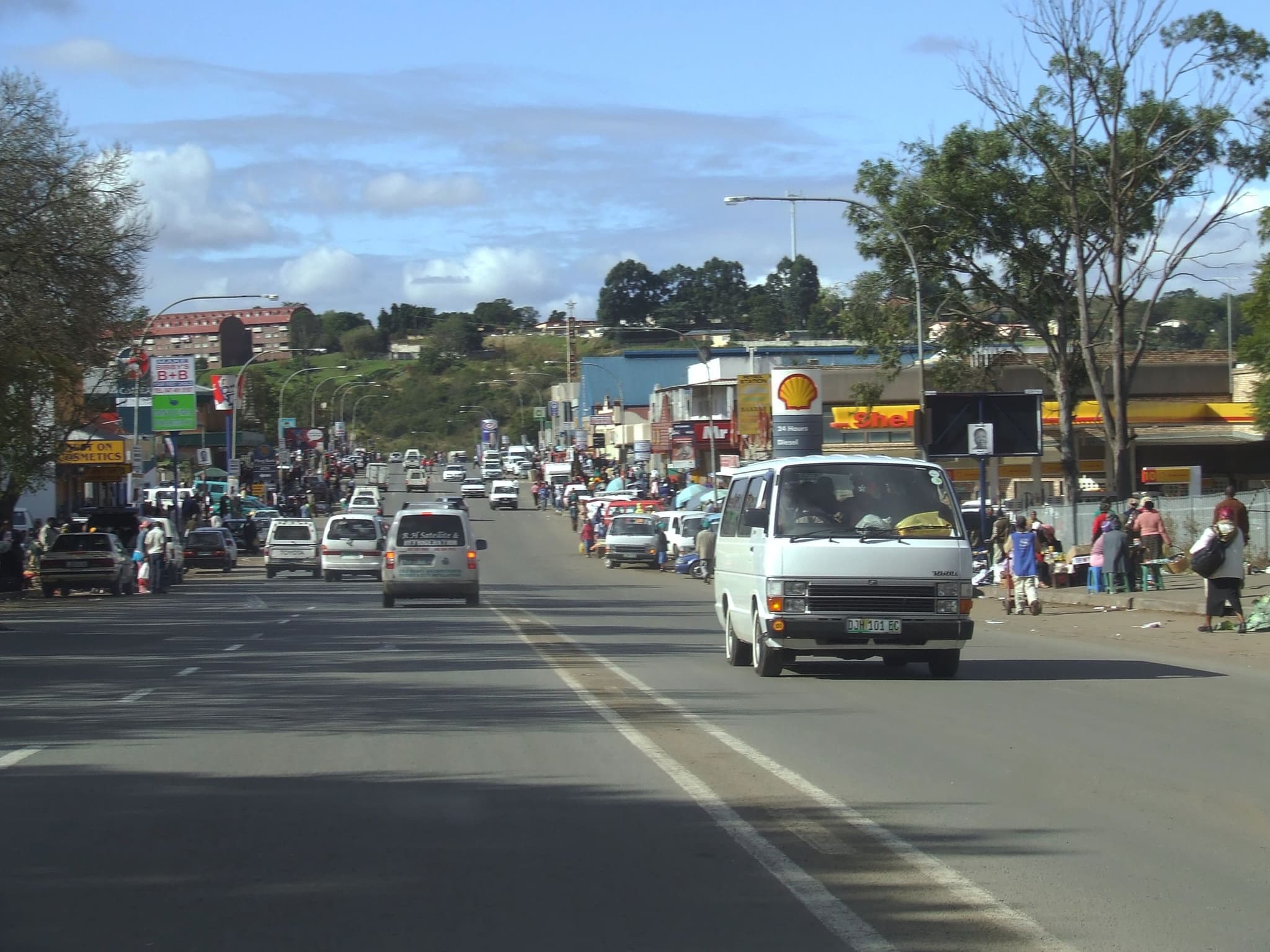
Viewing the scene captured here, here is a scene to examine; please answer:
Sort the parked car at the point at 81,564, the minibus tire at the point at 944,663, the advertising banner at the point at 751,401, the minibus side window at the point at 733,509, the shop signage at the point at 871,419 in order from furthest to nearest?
1. the shop signage at the point at 871,419
2. the advertising banner at the point at 751,401
3. the parked car at the point at 81,564
4. the minibus side window at the point at 733,509
5. the minibus tire at the point at 944,663

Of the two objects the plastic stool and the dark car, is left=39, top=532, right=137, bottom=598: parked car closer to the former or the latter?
the dark car

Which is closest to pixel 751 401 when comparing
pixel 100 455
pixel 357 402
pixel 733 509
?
pixel 100 455

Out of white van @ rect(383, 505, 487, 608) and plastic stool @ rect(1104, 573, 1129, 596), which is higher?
white van @ rect(383, 505, 487, 608)

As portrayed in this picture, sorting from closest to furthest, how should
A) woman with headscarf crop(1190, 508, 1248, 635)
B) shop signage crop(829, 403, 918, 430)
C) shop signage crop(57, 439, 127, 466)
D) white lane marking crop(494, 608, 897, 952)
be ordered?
1. white lane marking crop(494, 608, 897, 952)
2. woman with headscarf crop(1190, 508, 1248, 635)
3. shop signage crop(57, 439, 127, 466)
4. shop signage crop(829, 403, 918, 430)

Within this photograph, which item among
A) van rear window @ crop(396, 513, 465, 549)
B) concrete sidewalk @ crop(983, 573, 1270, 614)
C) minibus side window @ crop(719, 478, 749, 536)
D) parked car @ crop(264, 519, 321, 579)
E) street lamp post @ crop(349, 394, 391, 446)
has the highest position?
street lamp post @ crop(349, 394, 391, 446)

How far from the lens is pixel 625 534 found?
172 ft

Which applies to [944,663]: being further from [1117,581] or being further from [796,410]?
[796,410]

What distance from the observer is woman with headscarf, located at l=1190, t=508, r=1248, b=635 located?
20.5 meters

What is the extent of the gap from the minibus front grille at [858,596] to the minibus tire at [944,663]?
2.95 feet

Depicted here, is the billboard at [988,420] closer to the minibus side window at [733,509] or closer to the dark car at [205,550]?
the minibus side window at [733,509]

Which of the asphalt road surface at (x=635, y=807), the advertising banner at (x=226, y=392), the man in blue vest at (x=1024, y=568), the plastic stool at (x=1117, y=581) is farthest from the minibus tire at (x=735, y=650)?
the advertising banner at (x=226, y=392)

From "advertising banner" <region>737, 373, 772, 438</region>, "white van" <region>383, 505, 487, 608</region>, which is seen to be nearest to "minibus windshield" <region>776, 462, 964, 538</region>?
"white van" <region>383, 505, 487, 608</region>

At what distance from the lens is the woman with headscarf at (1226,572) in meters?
20.5

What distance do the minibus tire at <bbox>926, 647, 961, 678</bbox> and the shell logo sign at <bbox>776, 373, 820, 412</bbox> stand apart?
→ 23.8 metres
